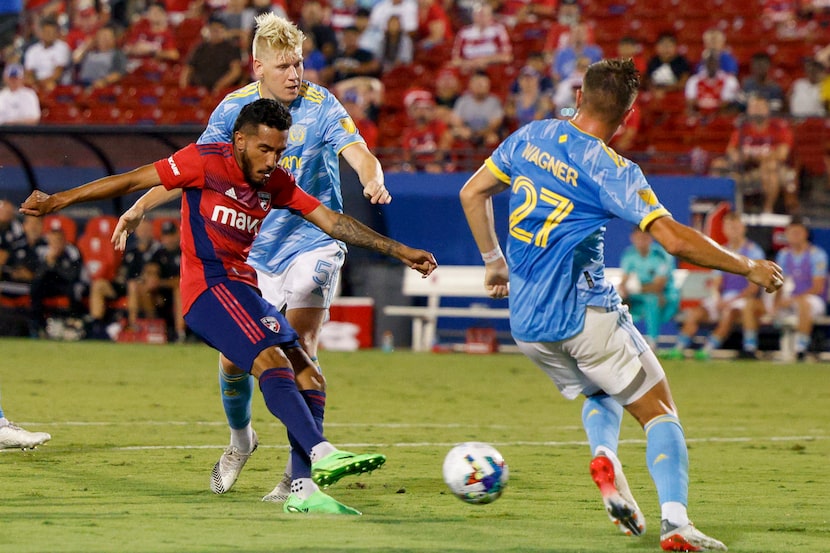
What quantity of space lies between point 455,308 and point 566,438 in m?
9.77

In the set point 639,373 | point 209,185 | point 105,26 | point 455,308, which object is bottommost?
point 455,308

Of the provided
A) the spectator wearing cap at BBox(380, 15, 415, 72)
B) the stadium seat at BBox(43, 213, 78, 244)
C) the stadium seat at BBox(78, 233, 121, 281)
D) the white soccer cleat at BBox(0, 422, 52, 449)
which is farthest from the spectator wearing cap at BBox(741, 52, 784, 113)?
the white soccer cleat at BBox(0, 422, 52, 449)

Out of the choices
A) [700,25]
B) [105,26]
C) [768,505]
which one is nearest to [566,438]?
[768,505]

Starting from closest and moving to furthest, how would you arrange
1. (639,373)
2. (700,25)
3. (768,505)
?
1. (639,373)
2. (768,505)
3. (700,25)

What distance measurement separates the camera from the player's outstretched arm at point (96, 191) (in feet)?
22.2

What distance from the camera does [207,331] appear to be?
692 cm

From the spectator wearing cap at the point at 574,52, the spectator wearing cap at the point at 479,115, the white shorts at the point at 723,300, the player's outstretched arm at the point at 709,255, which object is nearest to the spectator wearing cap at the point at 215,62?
the spectator wearing cap at the point at 479,115

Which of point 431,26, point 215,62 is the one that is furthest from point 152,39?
point 431,26

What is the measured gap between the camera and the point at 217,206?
702cm

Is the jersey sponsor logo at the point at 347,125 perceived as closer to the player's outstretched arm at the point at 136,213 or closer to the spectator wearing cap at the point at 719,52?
the player's outstretched arm at the point at 136,213

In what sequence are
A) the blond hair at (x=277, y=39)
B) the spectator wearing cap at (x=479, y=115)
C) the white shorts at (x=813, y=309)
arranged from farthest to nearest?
the spectator wearing cap at (x=479, y=115), the white shorts at (x=813, y=309), the blond hair at (x=277, y=39)

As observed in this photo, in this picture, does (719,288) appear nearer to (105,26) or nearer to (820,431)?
(820,431)

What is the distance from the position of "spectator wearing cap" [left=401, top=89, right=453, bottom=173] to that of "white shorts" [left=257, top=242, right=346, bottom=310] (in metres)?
12.7

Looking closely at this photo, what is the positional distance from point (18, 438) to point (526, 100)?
45.0ft
